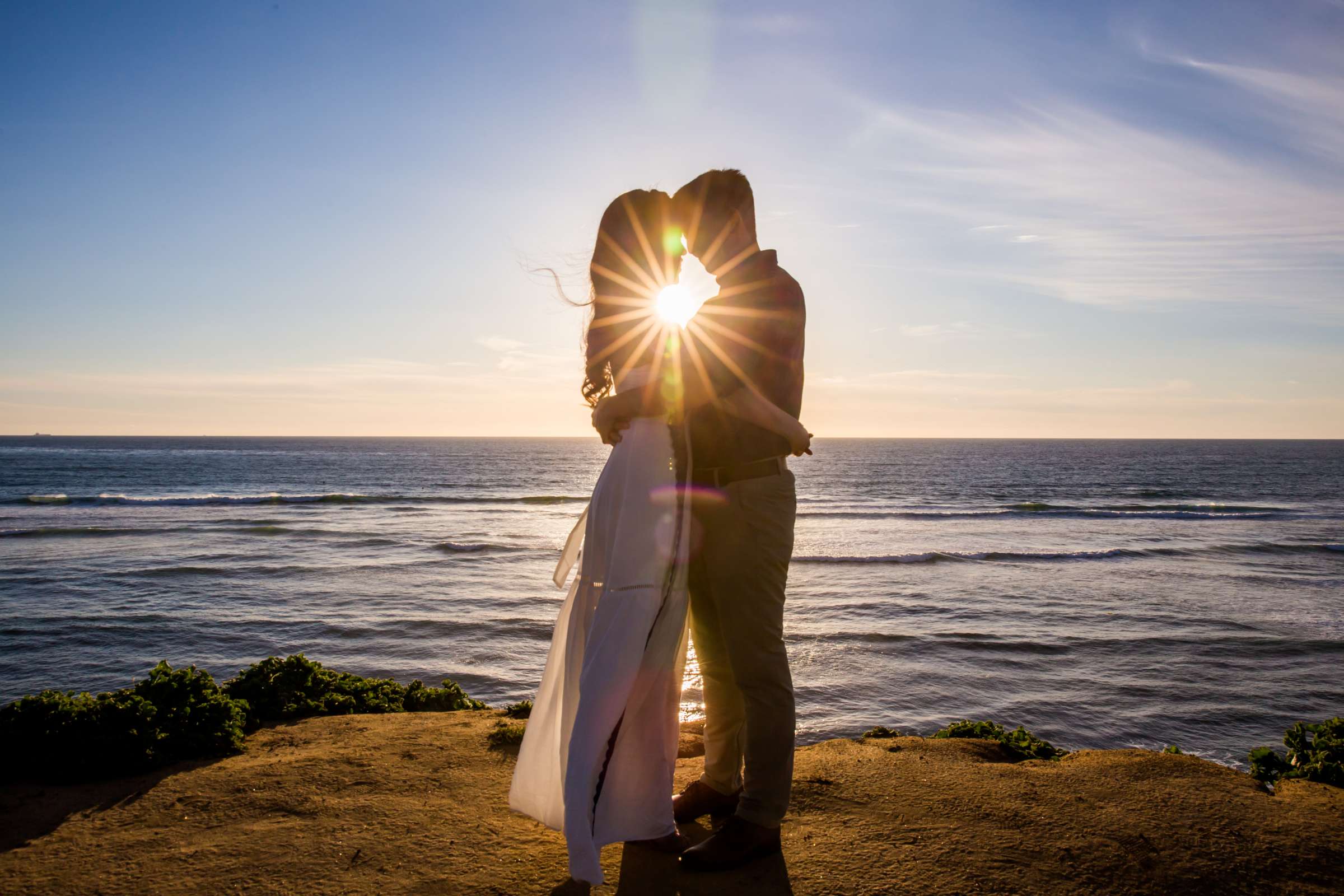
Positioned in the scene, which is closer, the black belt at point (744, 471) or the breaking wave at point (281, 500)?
the black belt at point (744, 471)

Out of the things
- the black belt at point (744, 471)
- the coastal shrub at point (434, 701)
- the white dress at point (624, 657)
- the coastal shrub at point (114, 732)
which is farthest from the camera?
the coastal shrub at point (434, 701)

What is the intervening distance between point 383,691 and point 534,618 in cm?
585

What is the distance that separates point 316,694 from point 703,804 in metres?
3.12

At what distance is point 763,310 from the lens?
2.42m

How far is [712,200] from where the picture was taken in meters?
2.44

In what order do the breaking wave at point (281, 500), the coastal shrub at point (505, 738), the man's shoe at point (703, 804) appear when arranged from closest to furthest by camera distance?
1. the man's shoe at point (703, 804)
2. the coastal shrub at point (505, 738)
3. the breaking wave at point (281, 500)

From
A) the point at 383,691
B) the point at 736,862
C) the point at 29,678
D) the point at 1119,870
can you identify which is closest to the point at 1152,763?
the point at 1119,870

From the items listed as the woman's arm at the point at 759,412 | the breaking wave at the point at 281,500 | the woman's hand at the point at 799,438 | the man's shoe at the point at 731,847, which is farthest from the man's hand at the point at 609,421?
the breaking wave at the point at 281,500

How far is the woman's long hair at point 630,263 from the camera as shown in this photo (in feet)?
8.07

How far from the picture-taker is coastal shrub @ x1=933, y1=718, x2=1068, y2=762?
415 centimetres

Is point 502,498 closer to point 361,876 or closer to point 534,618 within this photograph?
point 534,618

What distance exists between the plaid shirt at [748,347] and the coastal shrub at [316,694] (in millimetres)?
3597

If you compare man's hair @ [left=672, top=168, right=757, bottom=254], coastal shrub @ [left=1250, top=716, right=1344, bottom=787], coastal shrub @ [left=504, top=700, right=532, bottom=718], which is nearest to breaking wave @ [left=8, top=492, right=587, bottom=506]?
coastal shrub @ [left=504, top=700, right=532, bottom=718]

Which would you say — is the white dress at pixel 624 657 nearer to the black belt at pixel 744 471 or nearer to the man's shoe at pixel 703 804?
the black belt at pixel 744 471
